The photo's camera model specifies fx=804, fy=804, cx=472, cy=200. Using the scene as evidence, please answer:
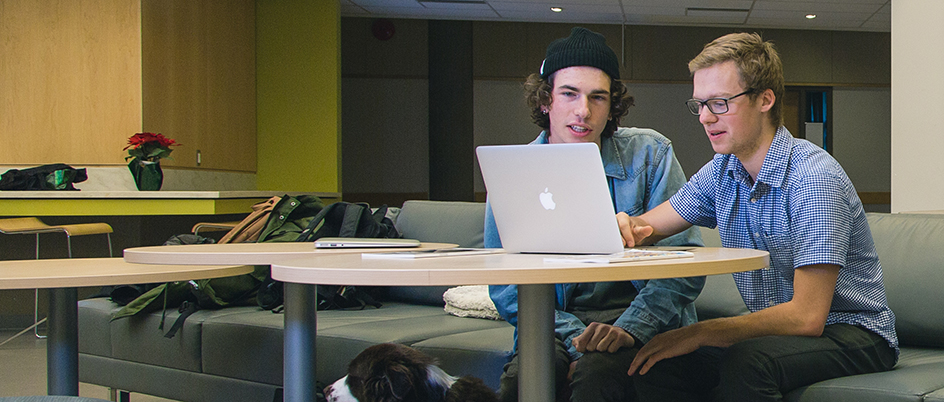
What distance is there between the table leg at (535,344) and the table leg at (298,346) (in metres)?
0.59

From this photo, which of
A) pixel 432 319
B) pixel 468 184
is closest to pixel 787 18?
pixel 468 184

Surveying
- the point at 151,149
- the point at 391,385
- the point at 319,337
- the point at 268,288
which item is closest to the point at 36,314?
the point at 151,149

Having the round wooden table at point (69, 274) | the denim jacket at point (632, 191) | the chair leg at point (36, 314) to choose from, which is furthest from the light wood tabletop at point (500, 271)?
the chair leg at point (36, 314)

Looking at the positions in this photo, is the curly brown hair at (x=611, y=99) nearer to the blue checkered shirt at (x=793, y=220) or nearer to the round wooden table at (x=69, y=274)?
the blue checkered shirt at (x=793, y=220)

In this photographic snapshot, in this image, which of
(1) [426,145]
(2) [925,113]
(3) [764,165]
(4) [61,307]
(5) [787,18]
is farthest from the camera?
(1) [426,145]

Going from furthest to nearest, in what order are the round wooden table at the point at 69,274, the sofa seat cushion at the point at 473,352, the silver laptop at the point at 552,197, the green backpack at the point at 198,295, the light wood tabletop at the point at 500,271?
the green backpack at the point at 198,295
the sofa seat cushion at the point at 473,352
the round wooden table at the point at 69,274
the silver laptop at the point at 552,197
the light wood tabletop at the point at 500,271

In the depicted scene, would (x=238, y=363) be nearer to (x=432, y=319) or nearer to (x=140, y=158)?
(x=432, y=319)

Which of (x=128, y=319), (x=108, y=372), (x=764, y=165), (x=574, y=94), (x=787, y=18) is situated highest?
(x=787, y=18)

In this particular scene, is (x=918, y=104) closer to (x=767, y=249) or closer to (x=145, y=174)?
(x=767, y=249)

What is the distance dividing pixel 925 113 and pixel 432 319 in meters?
3.00

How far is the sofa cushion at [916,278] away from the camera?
2135 mm

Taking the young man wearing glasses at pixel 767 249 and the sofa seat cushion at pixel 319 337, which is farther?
the sofa seat cushion at pixel 319 337

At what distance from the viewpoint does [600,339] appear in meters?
1.61

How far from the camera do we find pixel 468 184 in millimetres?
9180
